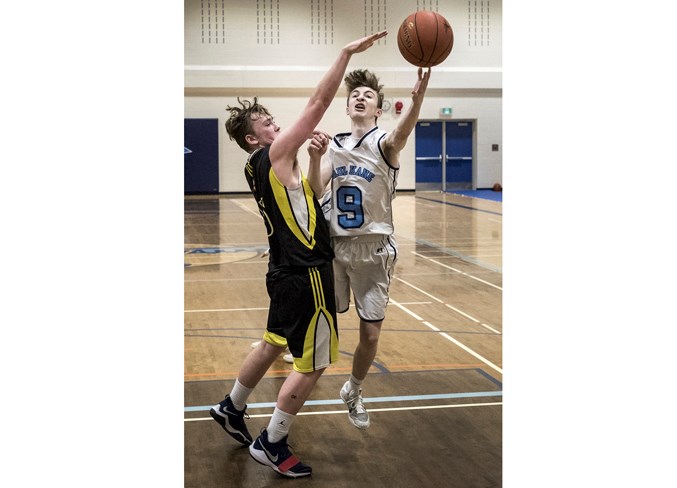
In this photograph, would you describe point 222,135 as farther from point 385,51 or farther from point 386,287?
point 386,287

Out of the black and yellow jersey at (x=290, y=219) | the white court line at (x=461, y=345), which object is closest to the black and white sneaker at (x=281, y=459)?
the black and yellow jersey at (x=290, y=219)

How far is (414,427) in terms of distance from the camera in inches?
174

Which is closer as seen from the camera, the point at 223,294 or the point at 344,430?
the point at 344,430

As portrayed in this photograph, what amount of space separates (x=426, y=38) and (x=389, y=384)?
2160 mm

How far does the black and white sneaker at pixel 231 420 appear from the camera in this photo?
414cm

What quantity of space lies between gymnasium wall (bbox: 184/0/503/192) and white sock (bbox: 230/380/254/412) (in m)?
16.8

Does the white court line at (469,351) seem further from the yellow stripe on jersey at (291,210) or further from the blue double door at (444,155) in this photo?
the blue double door at (444,155)

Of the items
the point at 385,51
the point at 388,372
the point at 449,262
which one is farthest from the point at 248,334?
the point at 385,51

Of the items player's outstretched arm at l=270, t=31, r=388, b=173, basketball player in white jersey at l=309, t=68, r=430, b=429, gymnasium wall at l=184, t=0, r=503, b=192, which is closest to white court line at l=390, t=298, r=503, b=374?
basketball player in white jersey at l=309, t=68, r=430, b=429

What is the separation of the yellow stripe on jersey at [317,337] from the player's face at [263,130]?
26.3 inches

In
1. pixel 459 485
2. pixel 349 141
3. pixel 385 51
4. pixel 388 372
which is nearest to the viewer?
pixel 459 485

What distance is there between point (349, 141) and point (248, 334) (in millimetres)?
2809

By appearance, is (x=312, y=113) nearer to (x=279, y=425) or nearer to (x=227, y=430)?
(x=279, y=425)

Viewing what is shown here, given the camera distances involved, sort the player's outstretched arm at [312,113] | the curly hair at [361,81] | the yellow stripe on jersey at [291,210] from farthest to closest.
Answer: the curly hair at [361,81] → the yellow stripe on jersey at [291,210] → the player's outstretched arm at [312,113]
